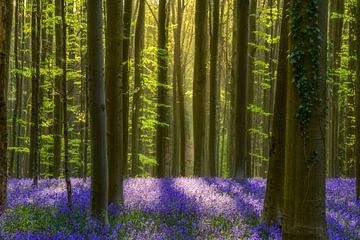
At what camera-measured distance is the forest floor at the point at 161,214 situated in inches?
266

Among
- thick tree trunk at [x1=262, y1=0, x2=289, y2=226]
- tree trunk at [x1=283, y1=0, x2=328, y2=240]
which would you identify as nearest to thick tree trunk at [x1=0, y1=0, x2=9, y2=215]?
thick tree trunk at [x1=262, y1=0, x2=289, y2=226]

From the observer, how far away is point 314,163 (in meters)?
4.73

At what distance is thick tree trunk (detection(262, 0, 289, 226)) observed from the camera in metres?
7.53

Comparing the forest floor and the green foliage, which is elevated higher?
the green foliage

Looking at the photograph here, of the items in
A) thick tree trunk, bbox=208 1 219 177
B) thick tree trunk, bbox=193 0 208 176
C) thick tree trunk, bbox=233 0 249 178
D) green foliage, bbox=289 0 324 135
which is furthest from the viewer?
thick tree trunk, bbox=208 1 219 177

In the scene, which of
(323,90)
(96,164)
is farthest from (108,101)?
(323,90)

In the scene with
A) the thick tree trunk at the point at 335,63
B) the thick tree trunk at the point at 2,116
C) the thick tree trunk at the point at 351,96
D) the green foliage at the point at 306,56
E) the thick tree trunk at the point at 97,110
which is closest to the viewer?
the green foliage at the point at 306,56

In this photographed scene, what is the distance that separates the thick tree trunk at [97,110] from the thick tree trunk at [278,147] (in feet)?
10.2

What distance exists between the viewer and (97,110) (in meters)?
7.48

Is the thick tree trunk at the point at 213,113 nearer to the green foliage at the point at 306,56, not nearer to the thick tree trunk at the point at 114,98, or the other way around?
the thick tree trunk at the point at 114,98

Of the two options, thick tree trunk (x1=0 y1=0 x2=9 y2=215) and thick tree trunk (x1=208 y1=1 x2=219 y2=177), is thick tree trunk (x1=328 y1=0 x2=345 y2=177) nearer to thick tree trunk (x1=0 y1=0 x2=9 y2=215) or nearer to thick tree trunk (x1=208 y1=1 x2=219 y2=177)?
thick tree trunk (x1=208 y1=1 x2=219 y2=177)

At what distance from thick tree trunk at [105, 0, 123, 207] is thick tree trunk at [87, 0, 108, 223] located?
147 centimetres

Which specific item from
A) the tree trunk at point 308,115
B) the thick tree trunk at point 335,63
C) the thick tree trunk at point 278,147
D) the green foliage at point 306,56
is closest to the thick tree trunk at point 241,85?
the thick tree trunk at point 278,147

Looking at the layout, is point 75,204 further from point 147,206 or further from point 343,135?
point 343,135
